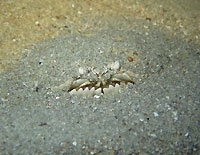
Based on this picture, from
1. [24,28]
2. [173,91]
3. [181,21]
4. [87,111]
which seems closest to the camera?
[87,111]

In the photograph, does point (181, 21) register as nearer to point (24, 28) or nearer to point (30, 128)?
point (24, 28)

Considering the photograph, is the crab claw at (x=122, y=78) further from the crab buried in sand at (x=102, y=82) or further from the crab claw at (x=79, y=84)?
the crab claw at (x=79, y=84)

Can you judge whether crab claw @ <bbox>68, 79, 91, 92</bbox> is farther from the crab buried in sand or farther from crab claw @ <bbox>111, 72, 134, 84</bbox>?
crab claw @ <bbox>111, 72, 134, 84</bbox>

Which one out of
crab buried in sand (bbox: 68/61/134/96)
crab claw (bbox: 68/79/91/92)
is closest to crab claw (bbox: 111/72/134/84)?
crab buried in sand (bbox: 68/61/134/96)

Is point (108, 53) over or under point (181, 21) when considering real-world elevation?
under

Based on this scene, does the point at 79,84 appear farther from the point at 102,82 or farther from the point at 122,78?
the point at 122,78

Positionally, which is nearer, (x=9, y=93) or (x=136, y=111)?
(x=136, y=111)

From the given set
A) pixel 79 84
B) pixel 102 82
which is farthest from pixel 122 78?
pixel 79 84

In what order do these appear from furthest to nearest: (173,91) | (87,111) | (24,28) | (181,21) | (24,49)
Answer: (181,21)
(24,28)
(24,49)
(173,91)
(87,111)

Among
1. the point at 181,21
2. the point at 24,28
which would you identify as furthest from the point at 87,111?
the point at 181,21
